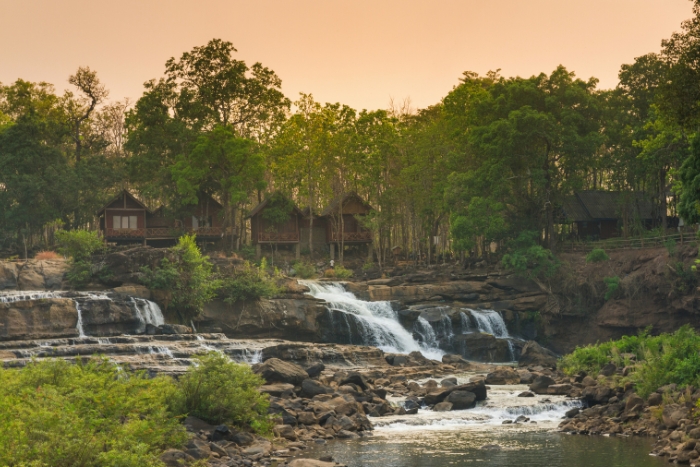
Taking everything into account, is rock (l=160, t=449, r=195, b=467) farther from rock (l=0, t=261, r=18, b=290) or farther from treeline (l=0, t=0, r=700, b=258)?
treeline (l=0, t=0, r=700, b=258)

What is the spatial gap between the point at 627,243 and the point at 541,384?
73.9ft

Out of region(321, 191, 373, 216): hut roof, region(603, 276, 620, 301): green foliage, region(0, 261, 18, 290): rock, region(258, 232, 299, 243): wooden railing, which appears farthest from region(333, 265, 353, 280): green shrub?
region(0, 261, 18, 290): rock

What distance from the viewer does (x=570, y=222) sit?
189 feet

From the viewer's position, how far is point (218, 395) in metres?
23.4

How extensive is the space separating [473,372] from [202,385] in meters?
17.5

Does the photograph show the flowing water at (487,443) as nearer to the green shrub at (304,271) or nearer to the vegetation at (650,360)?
the vegetation at (650,360)

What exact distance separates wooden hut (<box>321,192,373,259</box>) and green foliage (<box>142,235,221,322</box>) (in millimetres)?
20747

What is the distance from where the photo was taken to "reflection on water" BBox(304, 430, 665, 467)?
846 inches

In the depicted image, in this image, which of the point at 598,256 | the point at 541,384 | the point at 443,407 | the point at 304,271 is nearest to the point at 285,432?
the point at 443,407

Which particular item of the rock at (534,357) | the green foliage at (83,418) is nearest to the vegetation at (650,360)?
the rock at (534,357)

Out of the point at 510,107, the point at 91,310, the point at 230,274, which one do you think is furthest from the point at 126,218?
the point at 510,107

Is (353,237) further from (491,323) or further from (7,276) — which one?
(7,276)

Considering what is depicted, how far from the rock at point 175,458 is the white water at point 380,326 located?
79.4 feet

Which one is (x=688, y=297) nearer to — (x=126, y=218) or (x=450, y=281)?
(x=450, y=281)
